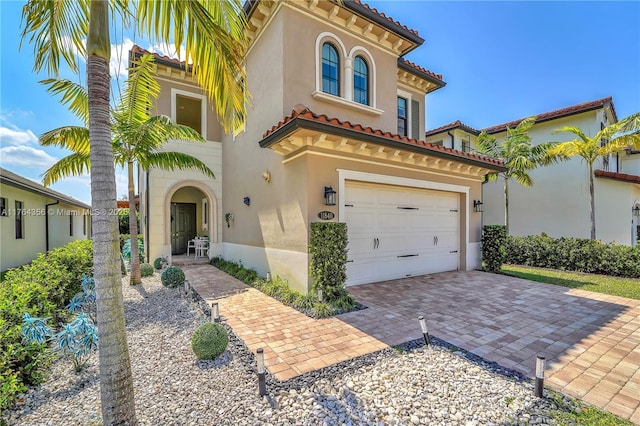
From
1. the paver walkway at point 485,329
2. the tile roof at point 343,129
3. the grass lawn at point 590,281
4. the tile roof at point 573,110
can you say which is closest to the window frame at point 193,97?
the tile roof at point 343,129

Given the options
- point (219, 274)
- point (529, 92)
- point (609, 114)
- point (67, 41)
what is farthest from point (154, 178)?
point (609, 114)

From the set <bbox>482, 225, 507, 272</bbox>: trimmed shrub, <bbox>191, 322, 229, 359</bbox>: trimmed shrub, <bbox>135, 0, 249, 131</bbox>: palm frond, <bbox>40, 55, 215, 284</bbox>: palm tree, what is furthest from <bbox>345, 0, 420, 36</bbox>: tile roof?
<bbox>191, 322, 229, 359</bbox>: trimmed shrub

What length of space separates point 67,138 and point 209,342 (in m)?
7.79

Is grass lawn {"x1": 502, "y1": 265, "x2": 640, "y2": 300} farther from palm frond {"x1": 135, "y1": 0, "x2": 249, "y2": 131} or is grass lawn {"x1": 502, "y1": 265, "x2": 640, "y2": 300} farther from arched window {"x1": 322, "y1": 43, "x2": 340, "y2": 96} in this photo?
palm frond {"x1": 135, "y1": 0, "x2": 249, "y2": 131}

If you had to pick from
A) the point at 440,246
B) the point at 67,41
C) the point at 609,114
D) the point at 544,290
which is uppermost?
the point at 609,114

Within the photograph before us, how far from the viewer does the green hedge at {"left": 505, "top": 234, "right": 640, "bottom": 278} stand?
1059cm

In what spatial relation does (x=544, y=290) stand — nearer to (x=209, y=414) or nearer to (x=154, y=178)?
(x=209, y=414)

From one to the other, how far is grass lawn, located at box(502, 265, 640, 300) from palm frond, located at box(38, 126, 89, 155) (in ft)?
50.1

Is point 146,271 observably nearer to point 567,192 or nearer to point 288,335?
point 288,335

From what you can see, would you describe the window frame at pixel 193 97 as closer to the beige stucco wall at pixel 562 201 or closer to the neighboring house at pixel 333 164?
the neighboring house at pixel 333 164

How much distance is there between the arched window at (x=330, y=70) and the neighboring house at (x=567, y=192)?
11295 mm

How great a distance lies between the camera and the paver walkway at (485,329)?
4008 mm

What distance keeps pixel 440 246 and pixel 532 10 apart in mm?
9292

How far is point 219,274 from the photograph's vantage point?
35.8 ft
